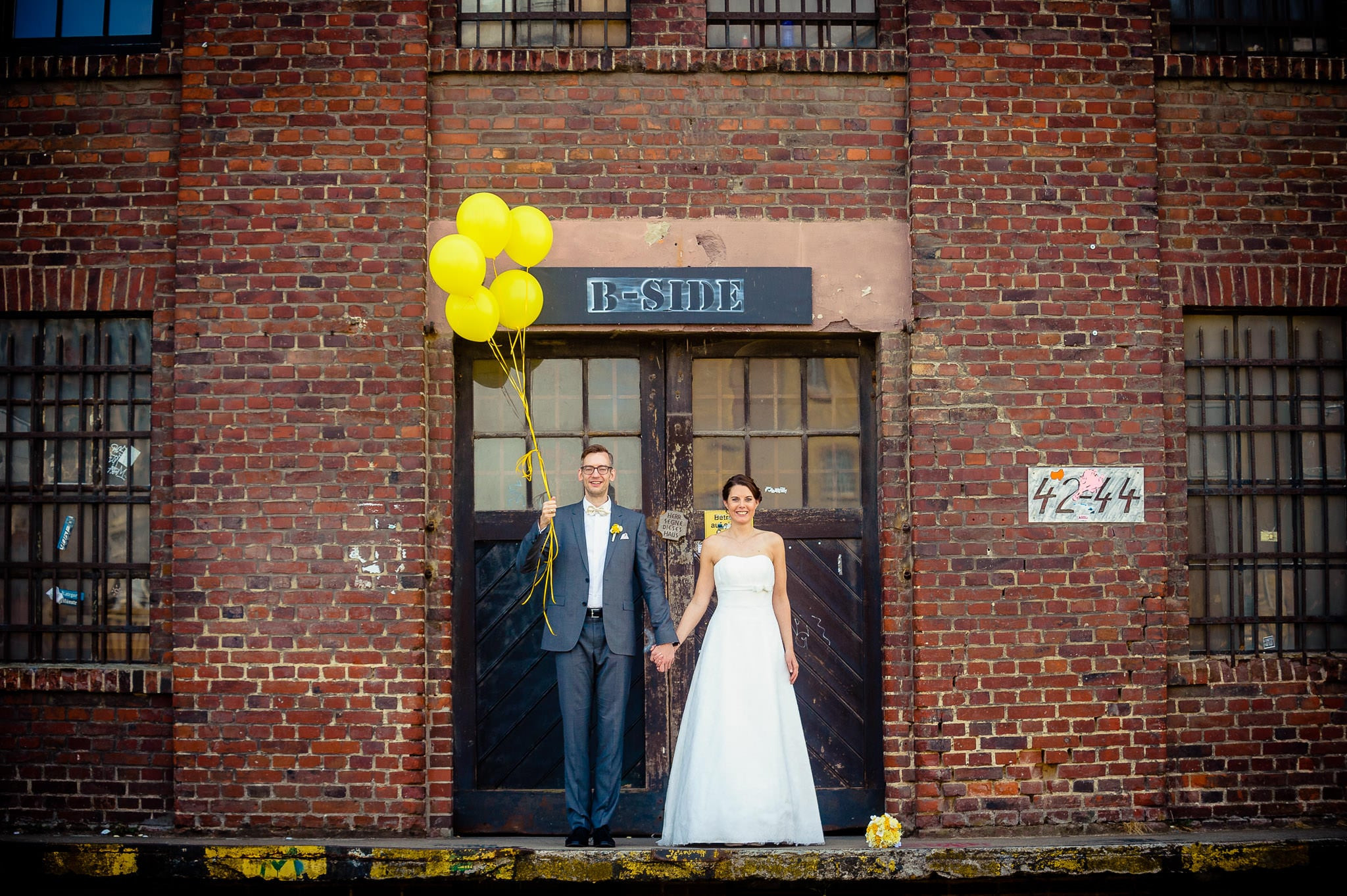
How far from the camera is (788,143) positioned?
5.82 meters

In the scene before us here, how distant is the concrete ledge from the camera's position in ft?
16.6

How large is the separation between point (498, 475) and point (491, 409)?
0.40m

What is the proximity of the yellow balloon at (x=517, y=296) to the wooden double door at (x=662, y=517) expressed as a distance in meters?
0.65

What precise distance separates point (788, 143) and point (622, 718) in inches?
135

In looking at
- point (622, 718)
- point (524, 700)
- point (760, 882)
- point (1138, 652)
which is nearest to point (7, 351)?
point (524, 700)

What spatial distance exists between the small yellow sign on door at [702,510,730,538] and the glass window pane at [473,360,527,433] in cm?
122

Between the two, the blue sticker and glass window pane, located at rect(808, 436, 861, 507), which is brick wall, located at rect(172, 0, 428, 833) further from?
glass window pane, located at rect(808, 436, 861, 507)

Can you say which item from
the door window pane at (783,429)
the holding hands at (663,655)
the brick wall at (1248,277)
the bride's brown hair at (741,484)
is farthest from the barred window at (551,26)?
the holding hands at (663,655)

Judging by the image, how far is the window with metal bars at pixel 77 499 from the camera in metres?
5.82

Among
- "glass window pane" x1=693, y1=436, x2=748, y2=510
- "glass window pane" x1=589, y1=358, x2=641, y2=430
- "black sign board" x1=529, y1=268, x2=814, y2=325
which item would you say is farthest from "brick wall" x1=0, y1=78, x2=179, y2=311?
"glass window pane" x1=693, y1=436, x2=748, y2=510

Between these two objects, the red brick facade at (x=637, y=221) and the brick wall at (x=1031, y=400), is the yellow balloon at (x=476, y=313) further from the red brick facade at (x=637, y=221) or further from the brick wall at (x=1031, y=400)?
the brick wall at (x=1031, y=400)

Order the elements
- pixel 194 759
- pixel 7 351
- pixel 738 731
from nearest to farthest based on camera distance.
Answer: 1. pixel 738 731
2. pixel 194 759
3. pixel 7 351

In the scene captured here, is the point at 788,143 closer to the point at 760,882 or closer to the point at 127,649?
the point at 760,882

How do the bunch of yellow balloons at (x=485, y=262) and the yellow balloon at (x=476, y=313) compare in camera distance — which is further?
the yellow balloon at (x=476, y=313)
